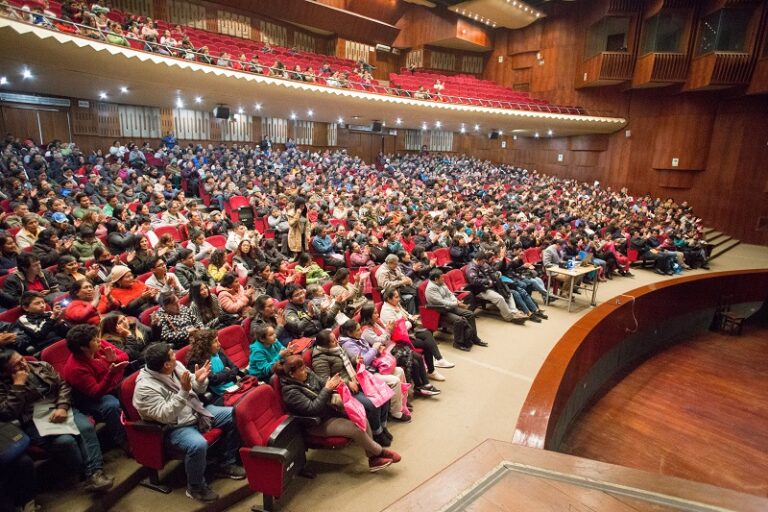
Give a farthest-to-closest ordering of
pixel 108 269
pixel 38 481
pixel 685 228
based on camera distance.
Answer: pixel 685 228 < pixel 108 269 < pixel 38 481

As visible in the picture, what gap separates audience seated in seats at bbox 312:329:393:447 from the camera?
7.69ft

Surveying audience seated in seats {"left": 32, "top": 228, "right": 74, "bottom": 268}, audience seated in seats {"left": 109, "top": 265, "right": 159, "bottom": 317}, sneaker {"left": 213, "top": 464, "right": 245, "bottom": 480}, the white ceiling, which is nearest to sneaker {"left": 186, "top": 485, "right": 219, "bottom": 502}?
sneaker {"left": 213, "top": 464, "right": 245, "bottom": 480}

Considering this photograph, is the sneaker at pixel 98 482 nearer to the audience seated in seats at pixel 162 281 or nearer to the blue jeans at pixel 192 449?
the blue jeans at pixel 192 449

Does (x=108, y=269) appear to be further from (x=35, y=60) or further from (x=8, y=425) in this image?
(x=35, y=60)

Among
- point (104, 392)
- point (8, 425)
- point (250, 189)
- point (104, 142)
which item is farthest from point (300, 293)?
point (104, 142)

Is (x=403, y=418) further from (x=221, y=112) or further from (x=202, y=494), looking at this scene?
(x=221, y=112)

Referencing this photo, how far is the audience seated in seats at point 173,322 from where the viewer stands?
250 centimetres

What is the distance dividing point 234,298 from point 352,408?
1318 millimetres

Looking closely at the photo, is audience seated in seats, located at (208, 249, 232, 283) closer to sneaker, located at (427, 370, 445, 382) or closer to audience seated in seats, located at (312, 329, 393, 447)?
audience seated in seats, located at (312, 329, 393, 447)

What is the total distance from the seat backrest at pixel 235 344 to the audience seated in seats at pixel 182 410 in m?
0.50

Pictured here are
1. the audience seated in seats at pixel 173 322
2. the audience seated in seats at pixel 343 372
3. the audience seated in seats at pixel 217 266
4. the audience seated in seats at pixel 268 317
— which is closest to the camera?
the audience seated in seats at pixel 343 372

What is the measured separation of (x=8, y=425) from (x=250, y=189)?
5.77m

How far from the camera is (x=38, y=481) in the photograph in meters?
1.86

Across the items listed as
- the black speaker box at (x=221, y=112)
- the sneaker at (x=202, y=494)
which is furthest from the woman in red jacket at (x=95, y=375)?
the black speaker box at (x=221, y=112)
